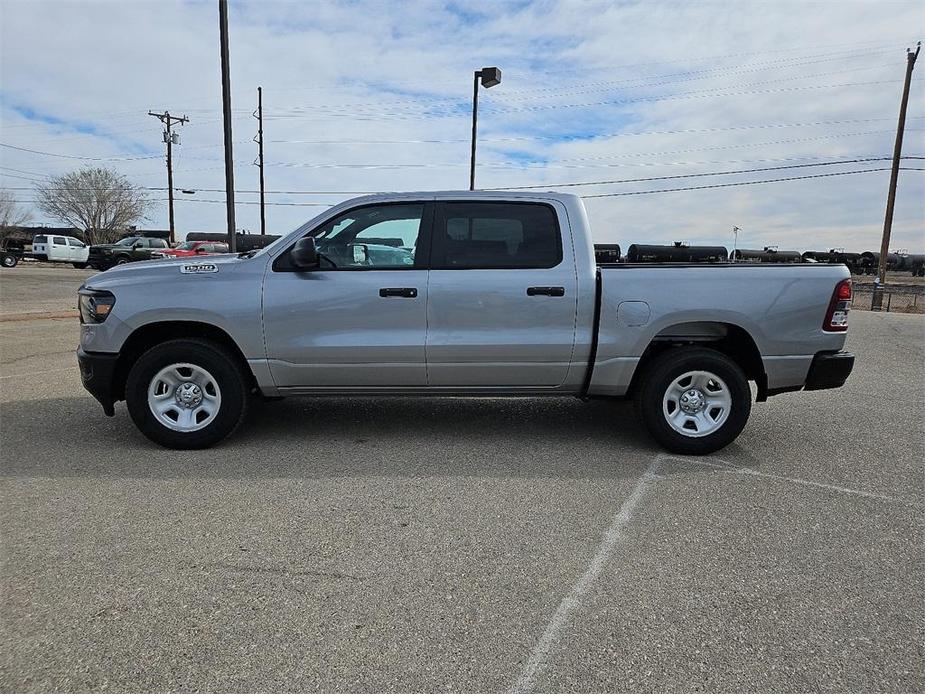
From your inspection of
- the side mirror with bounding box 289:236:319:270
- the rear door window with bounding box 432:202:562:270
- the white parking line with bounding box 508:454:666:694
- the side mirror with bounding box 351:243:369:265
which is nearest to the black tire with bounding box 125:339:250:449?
the side mirror with bounding box 289:236:319:270

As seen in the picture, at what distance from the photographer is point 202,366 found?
4.68m

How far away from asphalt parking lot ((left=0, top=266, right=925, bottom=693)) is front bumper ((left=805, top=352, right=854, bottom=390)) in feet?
1.98

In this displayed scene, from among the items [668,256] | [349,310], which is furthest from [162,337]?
[668,256]

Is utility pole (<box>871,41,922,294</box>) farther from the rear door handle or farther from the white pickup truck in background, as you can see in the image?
the white pickup truck in background

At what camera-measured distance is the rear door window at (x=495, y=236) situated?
473 cm

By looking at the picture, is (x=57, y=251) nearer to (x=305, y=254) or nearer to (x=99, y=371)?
(x=99, y=371)

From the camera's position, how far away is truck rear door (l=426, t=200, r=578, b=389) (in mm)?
4676

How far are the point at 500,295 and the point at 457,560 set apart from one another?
2.14 m

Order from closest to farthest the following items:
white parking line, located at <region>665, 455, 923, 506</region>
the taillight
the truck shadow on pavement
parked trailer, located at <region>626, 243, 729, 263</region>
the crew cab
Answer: white parking line, located at <region>665, 455, 923, 506</region>, the truck shadow on pavement, the taillight, parked trailer, located at <region>626, 243, 729, 263</region>, the crew cab

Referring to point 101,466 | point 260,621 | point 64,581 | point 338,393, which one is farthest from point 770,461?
point 101,466

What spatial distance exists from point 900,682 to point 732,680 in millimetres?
606

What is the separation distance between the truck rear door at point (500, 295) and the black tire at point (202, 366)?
1467 millimetres

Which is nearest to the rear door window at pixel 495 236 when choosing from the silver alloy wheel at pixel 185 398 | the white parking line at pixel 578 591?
the white parking line at pixel 578 591

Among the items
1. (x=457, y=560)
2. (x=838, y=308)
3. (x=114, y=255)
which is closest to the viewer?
(x=457, y=560)
